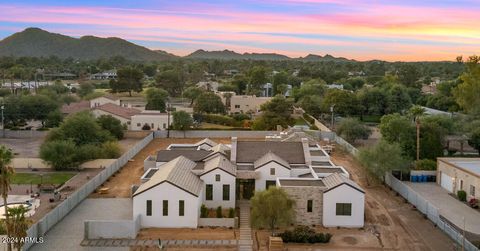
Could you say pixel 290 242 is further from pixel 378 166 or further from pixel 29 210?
pixel 29 210

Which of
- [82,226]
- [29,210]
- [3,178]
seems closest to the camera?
[3,178]

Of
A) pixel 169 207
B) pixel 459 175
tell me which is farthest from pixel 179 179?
pixel 459 175

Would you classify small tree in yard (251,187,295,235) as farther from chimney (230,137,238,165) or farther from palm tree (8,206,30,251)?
palm tree (8,206,30,251)

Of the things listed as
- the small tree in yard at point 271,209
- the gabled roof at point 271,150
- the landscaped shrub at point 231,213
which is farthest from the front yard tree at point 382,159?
the landscaped shrub at point 231,213

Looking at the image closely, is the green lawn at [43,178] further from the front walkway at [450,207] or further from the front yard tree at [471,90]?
the front yard tree at [471,90]

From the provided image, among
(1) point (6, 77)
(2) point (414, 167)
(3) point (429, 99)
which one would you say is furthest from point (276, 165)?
(1) point (6, 77)

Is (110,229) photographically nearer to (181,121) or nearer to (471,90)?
(181,121)

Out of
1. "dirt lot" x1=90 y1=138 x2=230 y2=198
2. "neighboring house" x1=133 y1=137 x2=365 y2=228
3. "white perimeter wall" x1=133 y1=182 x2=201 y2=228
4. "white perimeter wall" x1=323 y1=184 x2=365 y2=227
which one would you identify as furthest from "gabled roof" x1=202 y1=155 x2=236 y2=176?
"dirt lot" x1=90 y1=138 x2=230 y2=198
